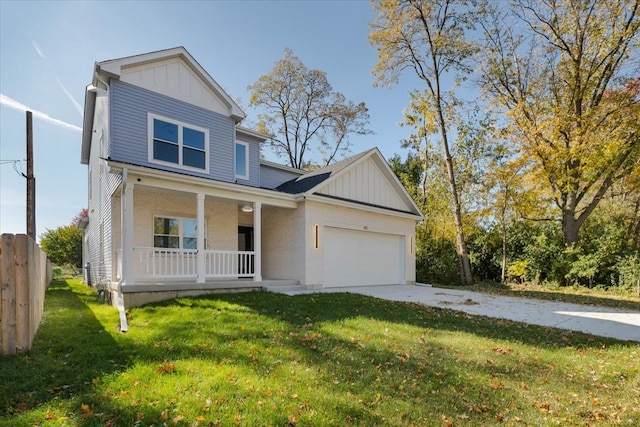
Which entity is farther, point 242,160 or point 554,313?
point 242,160

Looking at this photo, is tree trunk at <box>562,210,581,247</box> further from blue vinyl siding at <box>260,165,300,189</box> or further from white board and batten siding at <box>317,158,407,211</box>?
blue vinyl siding at <box>260,165,300,189</box>

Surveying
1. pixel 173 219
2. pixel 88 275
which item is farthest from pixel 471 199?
pixel 88 275

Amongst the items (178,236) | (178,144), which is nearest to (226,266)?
(178,236)

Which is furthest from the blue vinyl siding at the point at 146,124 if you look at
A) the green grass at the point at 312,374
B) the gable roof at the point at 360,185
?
the green grass at the point at 312,374

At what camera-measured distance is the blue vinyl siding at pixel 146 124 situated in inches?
386

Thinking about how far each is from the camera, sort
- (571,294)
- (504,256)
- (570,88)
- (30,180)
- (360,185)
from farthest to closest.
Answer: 1. (504,256)
2. (570,88)
3. (30,180)
4. (360,185)
5. (571,294)

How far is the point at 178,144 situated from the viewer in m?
11.0

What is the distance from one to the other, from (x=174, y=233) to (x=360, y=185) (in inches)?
287

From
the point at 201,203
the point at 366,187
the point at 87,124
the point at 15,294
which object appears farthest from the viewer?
the point at 87,124

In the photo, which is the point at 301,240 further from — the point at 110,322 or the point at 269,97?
the point at 269,97

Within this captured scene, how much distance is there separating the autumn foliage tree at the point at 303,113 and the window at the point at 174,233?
1648 centimetres

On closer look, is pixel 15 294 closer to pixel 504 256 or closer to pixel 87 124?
pixel 87 124

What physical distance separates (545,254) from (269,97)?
21.0 metres

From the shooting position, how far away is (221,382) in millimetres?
3711
